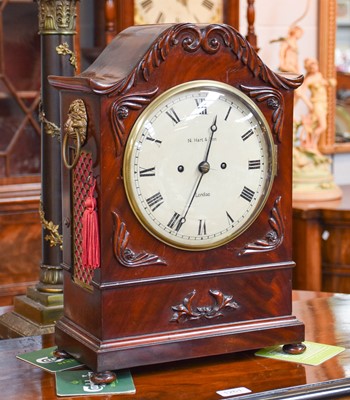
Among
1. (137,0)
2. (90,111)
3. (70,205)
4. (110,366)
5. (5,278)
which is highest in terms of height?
(137,0)

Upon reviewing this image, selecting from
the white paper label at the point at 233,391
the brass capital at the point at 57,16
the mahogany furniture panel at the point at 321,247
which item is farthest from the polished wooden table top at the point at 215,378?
the mahogany furniture panel at the point at 321,247

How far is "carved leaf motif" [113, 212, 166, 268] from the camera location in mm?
1354

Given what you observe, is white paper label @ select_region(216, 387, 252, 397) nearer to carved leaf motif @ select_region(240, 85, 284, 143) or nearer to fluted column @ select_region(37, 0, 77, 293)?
carved leaf motif @ select_region(240, 85, 284, 143)

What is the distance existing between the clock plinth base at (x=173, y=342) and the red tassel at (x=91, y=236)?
122mm

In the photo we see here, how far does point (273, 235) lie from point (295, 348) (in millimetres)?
184

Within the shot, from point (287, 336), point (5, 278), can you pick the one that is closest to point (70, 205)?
point (287, 336)

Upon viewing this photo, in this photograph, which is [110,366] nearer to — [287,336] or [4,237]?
[287,336]

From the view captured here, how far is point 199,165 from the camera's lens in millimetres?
1393

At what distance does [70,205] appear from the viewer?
1.48 m

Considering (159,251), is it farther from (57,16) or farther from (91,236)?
(57,16)

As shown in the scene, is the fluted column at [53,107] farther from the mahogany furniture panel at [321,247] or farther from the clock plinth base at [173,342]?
the mahogany furniture panel at [321,247]

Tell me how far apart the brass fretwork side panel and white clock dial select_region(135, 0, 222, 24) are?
8.96 feet

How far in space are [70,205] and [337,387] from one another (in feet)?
1.61

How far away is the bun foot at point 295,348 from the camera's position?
1495 mm
